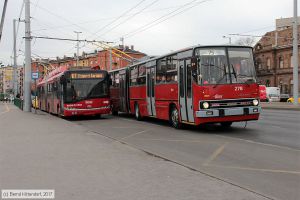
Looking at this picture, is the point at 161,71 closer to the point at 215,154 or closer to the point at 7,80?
the point at 215,154

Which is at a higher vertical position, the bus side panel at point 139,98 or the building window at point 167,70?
the building window at point 167,70

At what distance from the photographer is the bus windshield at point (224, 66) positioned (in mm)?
12648

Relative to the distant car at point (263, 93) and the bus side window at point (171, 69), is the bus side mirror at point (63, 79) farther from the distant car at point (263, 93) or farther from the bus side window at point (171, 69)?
the distant car at point (263, 93)

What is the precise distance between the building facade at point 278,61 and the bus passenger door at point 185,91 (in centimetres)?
6448

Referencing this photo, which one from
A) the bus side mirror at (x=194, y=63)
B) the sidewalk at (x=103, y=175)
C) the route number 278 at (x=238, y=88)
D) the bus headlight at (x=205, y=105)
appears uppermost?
the bus side mirror at (x=194, y=63)

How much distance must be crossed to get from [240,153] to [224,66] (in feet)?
14.7

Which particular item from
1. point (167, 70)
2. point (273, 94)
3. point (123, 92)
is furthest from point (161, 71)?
point (273, 94)

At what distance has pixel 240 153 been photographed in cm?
Answer: 895

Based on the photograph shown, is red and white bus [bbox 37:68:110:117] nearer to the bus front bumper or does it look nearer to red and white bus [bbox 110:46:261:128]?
red and white bus [bbox 110:46:261:128]

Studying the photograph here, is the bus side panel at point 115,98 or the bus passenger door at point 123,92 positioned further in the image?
the bus side panel at point 115,98

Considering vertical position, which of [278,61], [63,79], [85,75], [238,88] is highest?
[278,61]

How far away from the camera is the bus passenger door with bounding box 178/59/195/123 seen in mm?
13055

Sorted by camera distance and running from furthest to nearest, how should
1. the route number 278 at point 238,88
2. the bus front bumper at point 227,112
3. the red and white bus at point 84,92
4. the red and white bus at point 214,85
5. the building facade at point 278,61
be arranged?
A: the building facade at point 278,61
the red and white bus at point 84,92
the route number 278 at point 238,88
the red and white bus at point 214,85
the bus front bumper at point 227,112

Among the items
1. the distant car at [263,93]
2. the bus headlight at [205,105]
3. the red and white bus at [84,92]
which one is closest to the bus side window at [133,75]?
the red and white bus at [84,92]
